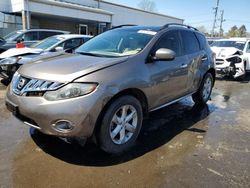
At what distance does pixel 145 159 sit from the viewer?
137 inches

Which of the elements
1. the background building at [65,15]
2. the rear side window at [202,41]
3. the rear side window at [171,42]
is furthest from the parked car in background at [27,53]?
the background building at [65,15]

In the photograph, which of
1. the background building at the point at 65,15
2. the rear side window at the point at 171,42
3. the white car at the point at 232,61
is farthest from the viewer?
the background building at the point at 65,15

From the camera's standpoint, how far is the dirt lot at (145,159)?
9.82ft

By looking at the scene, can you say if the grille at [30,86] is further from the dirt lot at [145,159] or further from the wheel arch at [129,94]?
the dirt lot at [145,159]

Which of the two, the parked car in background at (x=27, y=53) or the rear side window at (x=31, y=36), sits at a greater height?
the rear side window at (x=31, y=36)

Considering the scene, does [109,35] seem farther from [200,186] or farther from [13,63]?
[13,63]

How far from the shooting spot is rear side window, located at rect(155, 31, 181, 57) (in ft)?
14.2

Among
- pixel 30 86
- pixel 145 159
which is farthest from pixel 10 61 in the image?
pixel 145 159

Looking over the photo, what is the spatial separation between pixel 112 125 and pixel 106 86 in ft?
1.89

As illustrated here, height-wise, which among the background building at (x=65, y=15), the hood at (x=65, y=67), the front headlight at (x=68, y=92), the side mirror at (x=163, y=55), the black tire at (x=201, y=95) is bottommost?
the black tire at (x=201, y=95)

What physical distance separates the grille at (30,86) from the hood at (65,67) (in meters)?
0.05

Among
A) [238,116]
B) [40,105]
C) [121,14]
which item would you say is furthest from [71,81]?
[121,14]

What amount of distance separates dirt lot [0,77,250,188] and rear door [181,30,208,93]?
799 millimetres

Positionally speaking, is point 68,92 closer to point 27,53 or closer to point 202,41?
point 202,41
